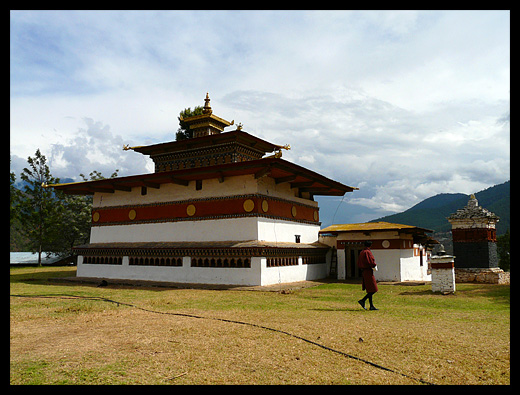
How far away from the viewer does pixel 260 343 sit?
6609 millimetres

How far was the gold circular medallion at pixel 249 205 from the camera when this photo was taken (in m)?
18.1

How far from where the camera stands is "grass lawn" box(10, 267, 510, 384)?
5002 mm

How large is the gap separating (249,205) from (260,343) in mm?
11804

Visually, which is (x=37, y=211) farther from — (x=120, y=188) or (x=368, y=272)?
(x=368, y=272)

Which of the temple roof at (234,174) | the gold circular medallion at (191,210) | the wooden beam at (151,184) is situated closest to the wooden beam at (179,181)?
the temple roof at (234,174)

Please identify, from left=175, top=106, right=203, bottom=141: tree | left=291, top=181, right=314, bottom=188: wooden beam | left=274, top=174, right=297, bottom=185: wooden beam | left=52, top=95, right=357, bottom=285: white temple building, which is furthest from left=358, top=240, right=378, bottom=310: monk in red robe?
left=175, top=106, right=203, bottom=141: tree

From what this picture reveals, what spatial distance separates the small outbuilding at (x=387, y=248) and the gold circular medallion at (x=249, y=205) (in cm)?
529

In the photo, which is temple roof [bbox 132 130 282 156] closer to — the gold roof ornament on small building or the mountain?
the gold roof ornament on small building

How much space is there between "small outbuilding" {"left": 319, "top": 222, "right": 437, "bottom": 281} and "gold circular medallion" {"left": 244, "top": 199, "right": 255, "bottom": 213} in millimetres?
5286

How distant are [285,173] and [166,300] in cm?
864

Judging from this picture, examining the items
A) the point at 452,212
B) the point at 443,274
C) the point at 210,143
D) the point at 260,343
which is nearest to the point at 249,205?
the point at 210,143

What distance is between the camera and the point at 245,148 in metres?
22.8
